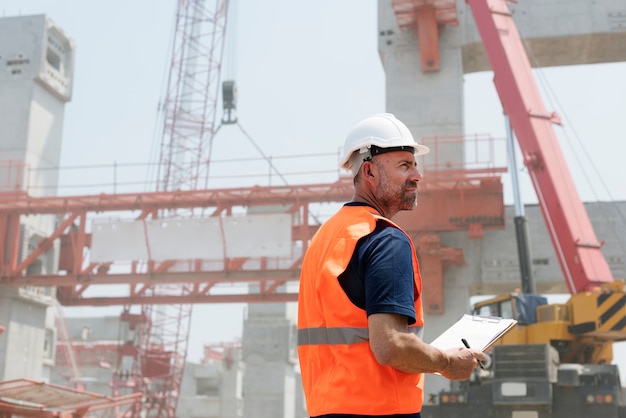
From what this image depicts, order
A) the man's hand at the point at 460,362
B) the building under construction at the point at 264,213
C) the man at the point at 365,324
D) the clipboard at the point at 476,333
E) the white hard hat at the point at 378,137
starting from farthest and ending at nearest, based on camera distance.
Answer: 1. the building under construction at the point at 264,213
2. the white hard hat at the point at 378,137
3. the clipboard at the point at 476,333
4. the man's hand at the point at 460,362
5. the man at the point at 365,324

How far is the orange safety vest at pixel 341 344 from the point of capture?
2928mm

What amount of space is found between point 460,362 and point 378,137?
2.89 feet

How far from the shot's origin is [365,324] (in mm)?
3004

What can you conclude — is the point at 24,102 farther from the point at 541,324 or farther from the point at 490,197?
the point at 541,324

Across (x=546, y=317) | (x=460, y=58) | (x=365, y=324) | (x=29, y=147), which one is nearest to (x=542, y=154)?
(x=546, y=317)

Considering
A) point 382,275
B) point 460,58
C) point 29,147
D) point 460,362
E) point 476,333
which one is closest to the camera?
point 382,275

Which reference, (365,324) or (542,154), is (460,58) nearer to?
(542,154)

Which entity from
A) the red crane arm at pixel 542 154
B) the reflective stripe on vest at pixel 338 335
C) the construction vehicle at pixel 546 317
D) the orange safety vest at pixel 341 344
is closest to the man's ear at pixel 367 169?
the orange safety vest at pixel 341 344

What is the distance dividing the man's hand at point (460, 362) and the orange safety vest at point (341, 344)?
0.11m

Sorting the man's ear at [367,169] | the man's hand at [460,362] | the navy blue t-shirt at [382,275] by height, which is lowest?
the man's hand at [460,362]

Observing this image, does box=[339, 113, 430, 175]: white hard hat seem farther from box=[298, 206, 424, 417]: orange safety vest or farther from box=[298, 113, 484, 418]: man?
box=[298, 206, 424, 417]: orange safety vest

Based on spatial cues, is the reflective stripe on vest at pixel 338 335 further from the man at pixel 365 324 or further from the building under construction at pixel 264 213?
the building under construction at pixel 264 213

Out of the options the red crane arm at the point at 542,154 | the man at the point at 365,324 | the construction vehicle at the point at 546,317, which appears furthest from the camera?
the red crane arm at the point at 542,154

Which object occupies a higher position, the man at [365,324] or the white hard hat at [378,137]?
the white hard hat at [378,137]
